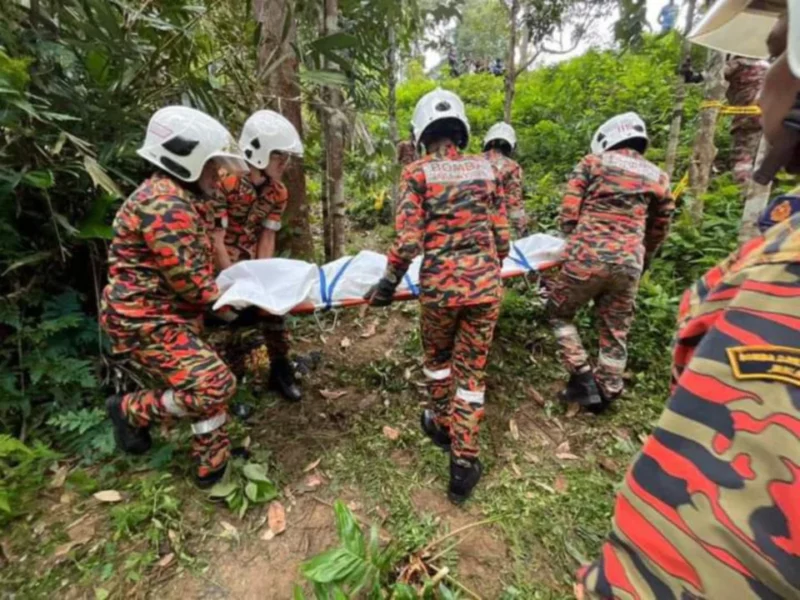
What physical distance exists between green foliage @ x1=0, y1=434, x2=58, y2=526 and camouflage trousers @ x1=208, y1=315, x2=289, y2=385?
1.50m

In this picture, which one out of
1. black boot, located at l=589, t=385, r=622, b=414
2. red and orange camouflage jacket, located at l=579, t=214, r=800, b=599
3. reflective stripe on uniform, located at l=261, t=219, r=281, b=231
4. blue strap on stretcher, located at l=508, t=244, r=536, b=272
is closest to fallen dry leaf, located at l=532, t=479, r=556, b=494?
black boot, located at l=589, t=385, r=622, b=414

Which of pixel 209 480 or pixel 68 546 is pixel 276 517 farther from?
pixel 68 546

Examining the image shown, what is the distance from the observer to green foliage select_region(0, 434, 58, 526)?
107 inches

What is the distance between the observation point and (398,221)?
10.2 ft

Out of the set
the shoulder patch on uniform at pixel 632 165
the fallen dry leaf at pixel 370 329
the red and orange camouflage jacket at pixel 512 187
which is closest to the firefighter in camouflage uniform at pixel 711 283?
the shoulder patch on uniform at pixel 632 165

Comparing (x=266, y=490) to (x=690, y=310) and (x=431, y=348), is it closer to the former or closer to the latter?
(x=431, y=348)

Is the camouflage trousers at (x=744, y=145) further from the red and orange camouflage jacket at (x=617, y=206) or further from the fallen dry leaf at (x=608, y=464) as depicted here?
the fallen dry leaf at (x=608, y=464)

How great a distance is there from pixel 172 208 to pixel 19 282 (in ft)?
6.19

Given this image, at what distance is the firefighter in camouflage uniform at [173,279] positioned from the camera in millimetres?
2703

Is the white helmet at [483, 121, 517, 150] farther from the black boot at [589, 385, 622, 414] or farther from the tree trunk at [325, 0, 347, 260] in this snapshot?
the black boot at [589, 385, 622, 414]

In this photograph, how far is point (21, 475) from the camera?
296 cm

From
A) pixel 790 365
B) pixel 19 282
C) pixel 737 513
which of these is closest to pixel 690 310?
pixel 790 365

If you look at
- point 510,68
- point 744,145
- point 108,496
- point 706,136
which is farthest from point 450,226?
point 510,68

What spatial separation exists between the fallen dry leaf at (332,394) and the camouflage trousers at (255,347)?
510mm
